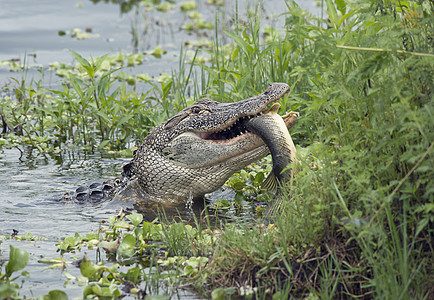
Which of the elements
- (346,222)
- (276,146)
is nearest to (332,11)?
(276,146)

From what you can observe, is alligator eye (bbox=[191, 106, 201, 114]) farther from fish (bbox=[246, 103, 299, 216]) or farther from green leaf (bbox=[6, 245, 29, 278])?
green leaf (bbox=[6, 245, 29, 278])

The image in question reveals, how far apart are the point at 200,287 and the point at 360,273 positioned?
0.97 meters

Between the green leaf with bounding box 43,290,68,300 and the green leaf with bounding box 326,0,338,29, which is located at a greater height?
the green leaf with bounding box 326,0,338,29

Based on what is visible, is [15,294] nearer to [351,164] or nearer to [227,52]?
[351,164]

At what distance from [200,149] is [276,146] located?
878 millimetres

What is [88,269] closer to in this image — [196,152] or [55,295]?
[55,295]

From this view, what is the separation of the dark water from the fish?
1488mm

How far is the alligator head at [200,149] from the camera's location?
17.3 ft

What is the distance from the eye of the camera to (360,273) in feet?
11.4

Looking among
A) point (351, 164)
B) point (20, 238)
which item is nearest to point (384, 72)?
point (351, 164)

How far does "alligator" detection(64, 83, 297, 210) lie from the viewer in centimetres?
529

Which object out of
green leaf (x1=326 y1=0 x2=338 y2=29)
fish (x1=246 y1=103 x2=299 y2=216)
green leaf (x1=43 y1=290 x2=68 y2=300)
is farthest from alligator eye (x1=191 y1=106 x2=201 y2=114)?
green leaf (x1=43 y1=290 x2=68 y2=300)

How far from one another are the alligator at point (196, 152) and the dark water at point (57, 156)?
10.9 inches

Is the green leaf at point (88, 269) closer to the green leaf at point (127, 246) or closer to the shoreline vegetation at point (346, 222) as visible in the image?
the shoreline vegetation at point (346, 222)
